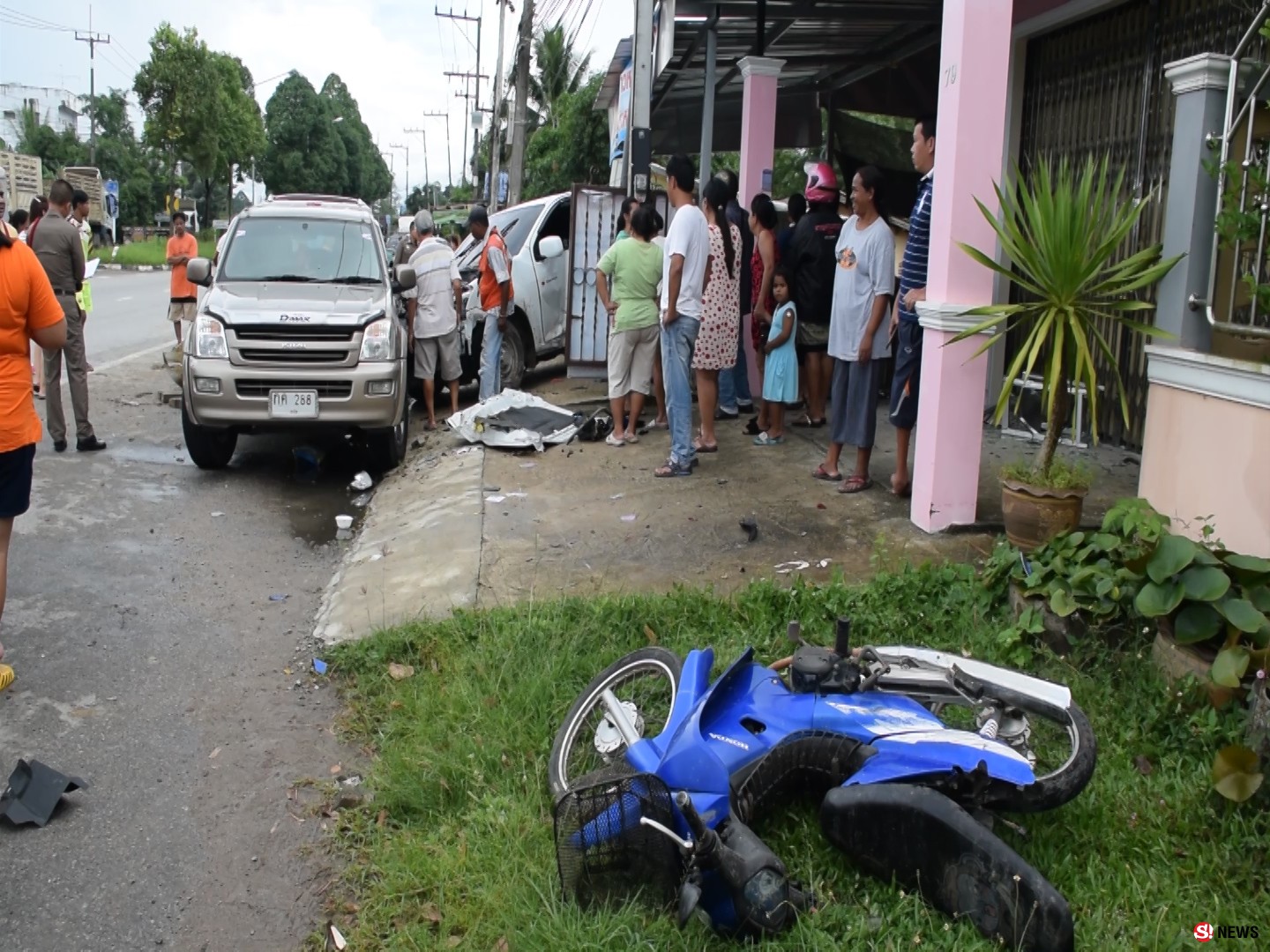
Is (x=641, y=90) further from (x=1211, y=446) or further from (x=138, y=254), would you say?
(x=138, y=254)

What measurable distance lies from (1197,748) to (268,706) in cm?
361

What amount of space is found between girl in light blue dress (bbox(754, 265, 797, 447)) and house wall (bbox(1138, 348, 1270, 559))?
333 centimetres

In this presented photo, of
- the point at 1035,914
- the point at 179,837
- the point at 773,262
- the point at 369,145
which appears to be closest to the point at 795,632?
the point at 1035,914

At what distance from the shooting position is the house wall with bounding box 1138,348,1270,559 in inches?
170

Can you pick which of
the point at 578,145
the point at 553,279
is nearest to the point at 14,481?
the point at 553,279

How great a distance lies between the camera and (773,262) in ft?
28.7

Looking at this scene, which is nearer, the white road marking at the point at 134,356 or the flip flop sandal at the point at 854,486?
the flip flop sandal at the point at 854,486

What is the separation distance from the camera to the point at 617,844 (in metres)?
2.95

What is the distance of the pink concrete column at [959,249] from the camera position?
550 centimetres

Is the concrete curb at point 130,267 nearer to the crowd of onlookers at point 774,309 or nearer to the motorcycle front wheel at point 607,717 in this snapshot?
the crowd of onlookers at point 774,309

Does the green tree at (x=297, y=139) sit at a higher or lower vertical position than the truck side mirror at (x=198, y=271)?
higher

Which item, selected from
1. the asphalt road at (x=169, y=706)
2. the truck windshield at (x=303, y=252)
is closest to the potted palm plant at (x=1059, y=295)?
the asphalt road at (x=169, y=706)

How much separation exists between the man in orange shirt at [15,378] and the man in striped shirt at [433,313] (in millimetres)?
4835

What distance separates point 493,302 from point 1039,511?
256 inches
